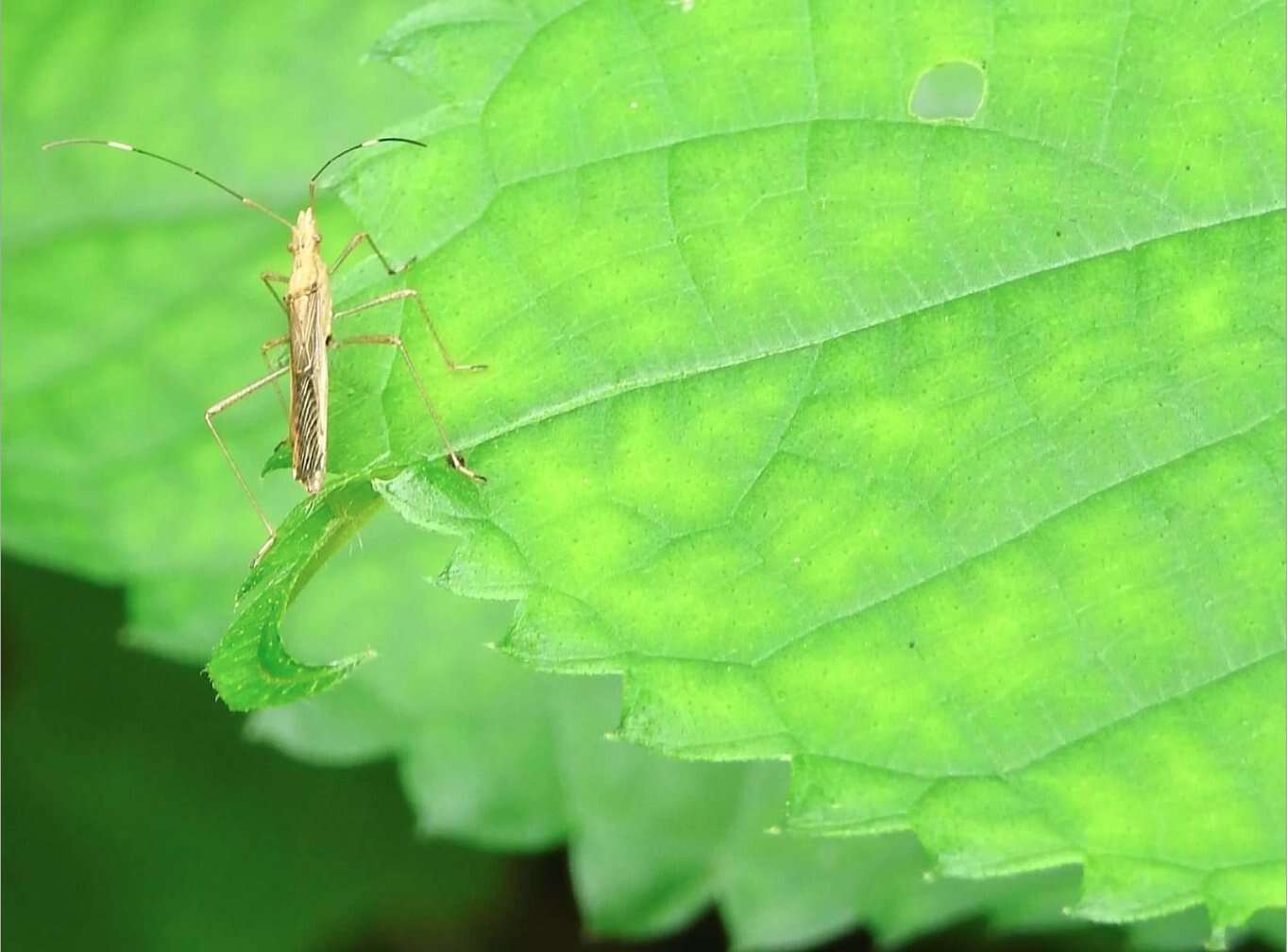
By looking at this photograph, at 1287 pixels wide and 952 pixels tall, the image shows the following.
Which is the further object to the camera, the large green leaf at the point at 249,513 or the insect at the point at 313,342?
the large green leaf at the point at 249,513

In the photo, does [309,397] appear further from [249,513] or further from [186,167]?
[249,513]

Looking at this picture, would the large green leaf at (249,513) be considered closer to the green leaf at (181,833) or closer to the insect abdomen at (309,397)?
the insect abdomen at (309,397)

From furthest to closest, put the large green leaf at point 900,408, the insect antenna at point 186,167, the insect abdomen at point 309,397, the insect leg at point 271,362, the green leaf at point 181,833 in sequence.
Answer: the green leaf at point 181,833 < the insect antenna at point 186,167 < the insect leg at point 271,362 < the insect abdomen at point 309,397 < the large green leaf at point 900,408

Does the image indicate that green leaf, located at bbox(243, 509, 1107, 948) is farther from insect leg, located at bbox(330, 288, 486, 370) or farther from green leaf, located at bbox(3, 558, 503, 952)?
insect leg, located at bbox(330, 288, 486, 370)

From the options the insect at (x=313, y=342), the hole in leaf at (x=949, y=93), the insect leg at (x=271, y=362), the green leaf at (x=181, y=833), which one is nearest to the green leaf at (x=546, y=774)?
the insect leg at (x=271, y=362)

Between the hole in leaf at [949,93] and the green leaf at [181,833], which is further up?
the hole in leaf at [949,93]

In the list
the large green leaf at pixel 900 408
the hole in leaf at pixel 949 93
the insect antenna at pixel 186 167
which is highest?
the insect antenna at pixel 186 167

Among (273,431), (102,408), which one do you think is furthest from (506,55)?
(102,408)
